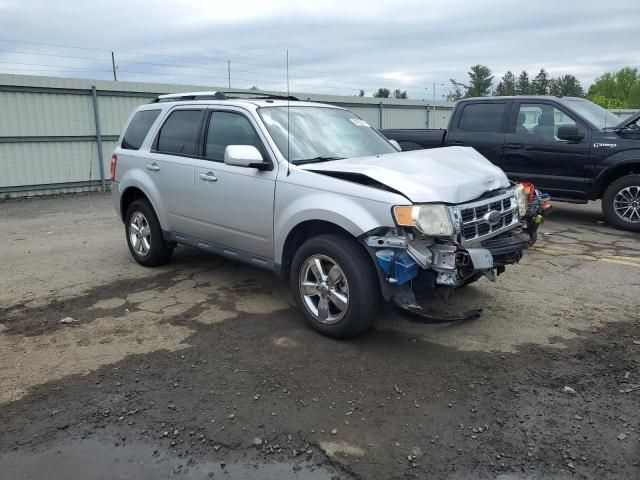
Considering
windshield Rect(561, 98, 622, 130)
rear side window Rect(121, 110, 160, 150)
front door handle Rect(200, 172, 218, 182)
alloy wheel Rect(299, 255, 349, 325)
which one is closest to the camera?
alloy wheel Rect(299, 255, 349, 325)

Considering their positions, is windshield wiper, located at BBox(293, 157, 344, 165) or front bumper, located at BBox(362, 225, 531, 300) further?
windshield wiper, located at BBox(293, 157, 344, 165)

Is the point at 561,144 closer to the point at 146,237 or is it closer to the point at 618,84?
the point at 146,237

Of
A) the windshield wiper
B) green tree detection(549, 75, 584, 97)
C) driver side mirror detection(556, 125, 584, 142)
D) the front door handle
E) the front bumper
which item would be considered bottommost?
the front bumper

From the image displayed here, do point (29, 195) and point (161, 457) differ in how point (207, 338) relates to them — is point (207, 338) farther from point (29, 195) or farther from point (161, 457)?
point (29, 195)

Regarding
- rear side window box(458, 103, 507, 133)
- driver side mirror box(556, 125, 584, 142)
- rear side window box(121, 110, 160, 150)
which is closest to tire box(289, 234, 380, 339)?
rear side window box(121, 110, 160, 150)

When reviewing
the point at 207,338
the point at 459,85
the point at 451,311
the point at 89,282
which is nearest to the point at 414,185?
the point at 451,311

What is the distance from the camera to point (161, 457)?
9.51 ft

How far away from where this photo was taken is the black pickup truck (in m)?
8.16

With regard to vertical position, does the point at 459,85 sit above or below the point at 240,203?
above

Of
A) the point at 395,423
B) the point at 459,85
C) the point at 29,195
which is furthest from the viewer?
the point at 459,85

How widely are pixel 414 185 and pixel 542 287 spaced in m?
2.43

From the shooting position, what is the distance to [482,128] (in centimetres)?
940

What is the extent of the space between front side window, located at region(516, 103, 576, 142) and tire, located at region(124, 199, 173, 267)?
6.00 metres

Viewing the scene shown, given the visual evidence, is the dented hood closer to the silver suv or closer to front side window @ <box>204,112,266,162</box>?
the silver suv
